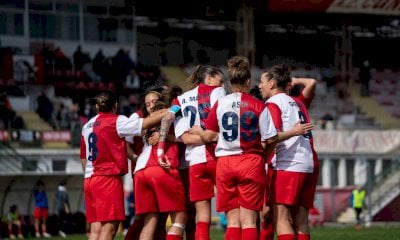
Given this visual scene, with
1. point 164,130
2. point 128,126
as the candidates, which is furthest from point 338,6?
point 128,126

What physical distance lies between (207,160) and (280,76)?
1363mm

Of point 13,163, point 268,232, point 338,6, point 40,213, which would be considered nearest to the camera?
point 268,232

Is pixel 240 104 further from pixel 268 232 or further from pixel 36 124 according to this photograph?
pixel 36 124

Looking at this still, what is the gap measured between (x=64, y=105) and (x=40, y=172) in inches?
273

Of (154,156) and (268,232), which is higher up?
(154,156)

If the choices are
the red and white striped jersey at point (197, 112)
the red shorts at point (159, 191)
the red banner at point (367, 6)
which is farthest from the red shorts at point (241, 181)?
the red banner at point (367, 6)

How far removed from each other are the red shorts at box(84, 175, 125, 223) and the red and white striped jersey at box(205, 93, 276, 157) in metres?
1.63

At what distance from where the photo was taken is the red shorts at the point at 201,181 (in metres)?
14.8

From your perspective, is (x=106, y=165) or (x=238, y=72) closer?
(x=238, y=72)

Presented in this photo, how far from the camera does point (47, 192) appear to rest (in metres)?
38.2

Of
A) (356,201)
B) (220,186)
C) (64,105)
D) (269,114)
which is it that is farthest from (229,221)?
(64,105)

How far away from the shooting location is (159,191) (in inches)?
585

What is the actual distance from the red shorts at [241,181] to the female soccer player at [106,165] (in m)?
1.23

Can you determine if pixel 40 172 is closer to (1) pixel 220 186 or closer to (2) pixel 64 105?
(2) pixel 64 105
